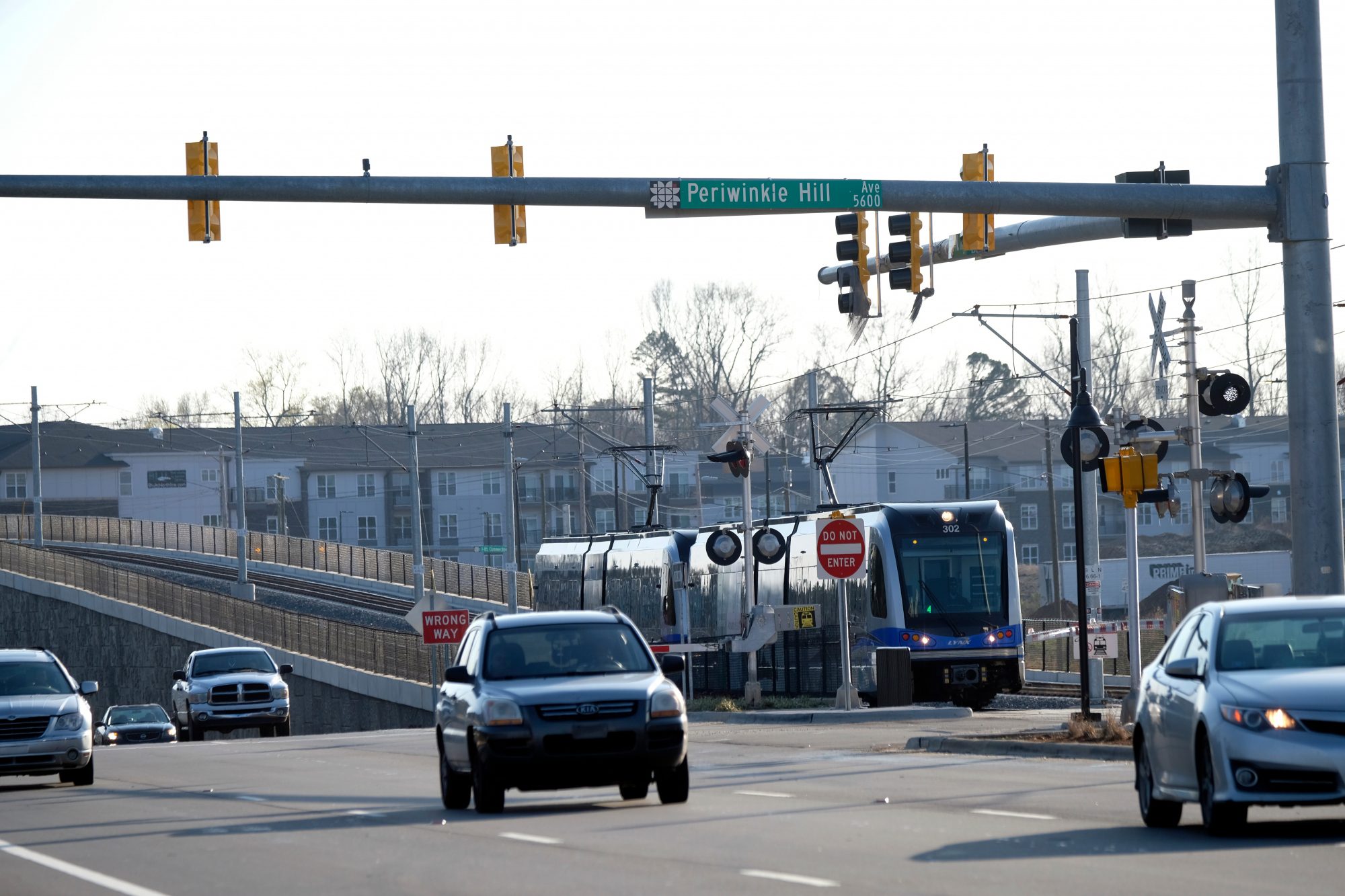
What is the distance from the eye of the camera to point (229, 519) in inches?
4914

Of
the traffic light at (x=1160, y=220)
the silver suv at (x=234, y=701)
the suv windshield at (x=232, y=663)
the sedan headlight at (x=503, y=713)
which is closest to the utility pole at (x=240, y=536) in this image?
the suv windshield at (x=232, y=663)

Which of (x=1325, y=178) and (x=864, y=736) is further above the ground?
(x=1325, y=178)

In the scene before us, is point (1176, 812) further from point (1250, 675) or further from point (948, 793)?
point (948, 793)

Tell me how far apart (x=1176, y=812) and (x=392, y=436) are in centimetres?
10552

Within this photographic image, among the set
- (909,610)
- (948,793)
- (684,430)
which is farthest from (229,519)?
(948,793)

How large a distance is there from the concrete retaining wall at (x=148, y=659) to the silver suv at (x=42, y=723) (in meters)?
29.1

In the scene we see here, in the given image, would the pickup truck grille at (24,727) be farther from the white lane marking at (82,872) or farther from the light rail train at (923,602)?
the light rail train at (923,602)

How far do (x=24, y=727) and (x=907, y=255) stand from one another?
11076 millimetres

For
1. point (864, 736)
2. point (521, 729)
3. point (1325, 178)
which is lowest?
point (864, 736)

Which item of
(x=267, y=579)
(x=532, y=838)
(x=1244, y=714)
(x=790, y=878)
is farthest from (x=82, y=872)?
(x=267, y=579)

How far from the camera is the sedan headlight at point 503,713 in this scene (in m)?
14.6

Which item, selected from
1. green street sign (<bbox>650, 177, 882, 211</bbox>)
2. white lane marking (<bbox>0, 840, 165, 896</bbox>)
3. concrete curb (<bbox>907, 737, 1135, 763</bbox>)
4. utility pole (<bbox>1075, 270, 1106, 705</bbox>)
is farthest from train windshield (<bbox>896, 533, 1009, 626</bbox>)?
white lane marking (<bbox>0, 840, 165, 896</bbox>)

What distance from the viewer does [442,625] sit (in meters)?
35.7

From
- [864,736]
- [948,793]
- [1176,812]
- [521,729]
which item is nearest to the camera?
[1176,812]
